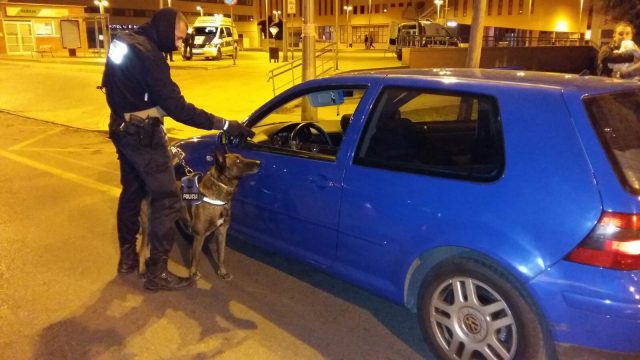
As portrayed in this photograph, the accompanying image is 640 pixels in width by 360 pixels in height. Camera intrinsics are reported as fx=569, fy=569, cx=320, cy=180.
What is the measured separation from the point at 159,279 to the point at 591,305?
2.86m

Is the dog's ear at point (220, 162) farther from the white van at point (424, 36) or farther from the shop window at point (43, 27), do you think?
the shop window at point (43, 27)

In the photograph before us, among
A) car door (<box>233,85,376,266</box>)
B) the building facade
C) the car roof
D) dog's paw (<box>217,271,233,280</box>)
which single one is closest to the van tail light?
the car roof

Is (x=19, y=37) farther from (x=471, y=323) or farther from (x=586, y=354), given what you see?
(x=586, y=354)

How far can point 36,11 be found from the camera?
4275 centimetres

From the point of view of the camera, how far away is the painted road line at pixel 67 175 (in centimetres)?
691

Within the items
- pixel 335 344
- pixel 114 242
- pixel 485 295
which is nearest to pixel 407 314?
pixel 335 344

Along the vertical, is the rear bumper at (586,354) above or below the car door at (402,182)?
below

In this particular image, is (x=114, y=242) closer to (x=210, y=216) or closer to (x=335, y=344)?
(x=210, y=216)

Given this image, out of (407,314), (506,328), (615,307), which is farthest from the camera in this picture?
(407,314)

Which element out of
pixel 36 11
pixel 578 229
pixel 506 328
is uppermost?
pixel 36 11

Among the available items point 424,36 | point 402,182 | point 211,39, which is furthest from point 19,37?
point 402,182

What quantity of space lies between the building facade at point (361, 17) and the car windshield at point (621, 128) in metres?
11.5

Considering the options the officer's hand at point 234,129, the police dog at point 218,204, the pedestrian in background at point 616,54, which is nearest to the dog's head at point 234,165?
the police dog at point 218,204

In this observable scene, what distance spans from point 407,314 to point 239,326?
1.11 m
